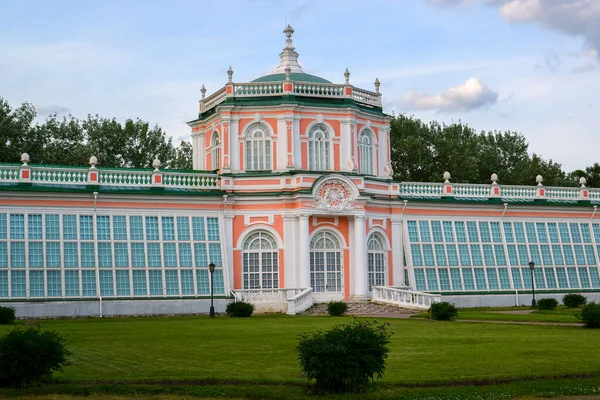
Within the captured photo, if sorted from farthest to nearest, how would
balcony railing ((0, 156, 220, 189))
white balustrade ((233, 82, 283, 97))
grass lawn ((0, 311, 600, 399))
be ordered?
white balustrade ((233, 82, 283, 97)) → balcony railing ((0, 156, 220, 189)) → grass lawn ((0, 311, 600, 399))

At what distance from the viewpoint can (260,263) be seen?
1763 inches

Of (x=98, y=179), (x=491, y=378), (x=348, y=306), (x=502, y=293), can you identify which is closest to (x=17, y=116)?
(x=98, y=179)

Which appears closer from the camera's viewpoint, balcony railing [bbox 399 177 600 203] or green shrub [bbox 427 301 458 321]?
green shrub [bbox 427 301 458 321]

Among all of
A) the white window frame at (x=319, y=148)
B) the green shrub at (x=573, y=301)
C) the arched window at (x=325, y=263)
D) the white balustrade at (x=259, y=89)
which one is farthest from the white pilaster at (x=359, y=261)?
the green shrub at (x=573, y=301)

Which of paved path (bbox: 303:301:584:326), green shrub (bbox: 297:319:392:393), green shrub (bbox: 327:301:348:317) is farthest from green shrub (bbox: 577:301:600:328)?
green shrub (bbox: 297:319:392:393)

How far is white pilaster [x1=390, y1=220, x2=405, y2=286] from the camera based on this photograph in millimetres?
47594

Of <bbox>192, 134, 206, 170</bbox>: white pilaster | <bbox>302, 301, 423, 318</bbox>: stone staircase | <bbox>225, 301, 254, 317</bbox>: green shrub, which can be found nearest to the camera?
<bbox>225, 301, 254, 317</bbox>: green shrub

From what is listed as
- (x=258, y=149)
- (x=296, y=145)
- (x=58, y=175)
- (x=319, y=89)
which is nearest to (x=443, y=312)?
(x=296, y=145)

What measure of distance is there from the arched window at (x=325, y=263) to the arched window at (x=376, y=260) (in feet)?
6.82

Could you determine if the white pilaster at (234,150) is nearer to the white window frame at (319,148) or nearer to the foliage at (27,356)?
the white window frame at (319,148)

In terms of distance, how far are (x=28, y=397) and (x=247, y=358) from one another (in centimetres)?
617

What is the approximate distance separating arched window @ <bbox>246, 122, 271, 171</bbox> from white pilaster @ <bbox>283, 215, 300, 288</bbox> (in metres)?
3.41

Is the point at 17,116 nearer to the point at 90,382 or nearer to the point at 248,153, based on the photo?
the point at 248,153

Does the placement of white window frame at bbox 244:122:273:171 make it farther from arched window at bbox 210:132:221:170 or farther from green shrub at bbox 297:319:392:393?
green shrub at bbox 297:319:392:393
